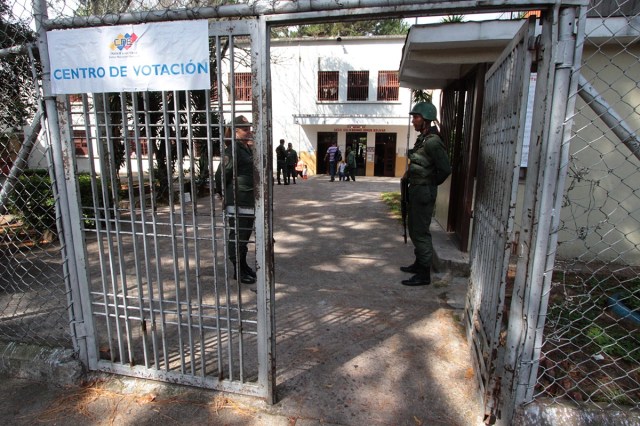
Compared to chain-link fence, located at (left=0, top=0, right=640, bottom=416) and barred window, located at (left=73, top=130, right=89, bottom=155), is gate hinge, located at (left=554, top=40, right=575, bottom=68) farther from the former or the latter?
barred window, located at (left=73, top=130, right=89, bottom=155)

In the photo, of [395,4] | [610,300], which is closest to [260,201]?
[395,4]

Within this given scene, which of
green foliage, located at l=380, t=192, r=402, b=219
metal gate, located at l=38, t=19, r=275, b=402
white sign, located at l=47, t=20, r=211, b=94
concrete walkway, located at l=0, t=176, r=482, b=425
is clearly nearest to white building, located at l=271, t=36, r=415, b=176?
green foliage, located at l=380, t=192, r=402, b=219

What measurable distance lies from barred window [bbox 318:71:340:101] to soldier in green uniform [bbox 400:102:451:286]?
1748 centimetres

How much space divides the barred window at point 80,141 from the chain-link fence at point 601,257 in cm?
285

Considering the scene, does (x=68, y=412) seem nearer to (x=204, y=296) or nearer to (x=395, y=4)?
(x=204, y=296)

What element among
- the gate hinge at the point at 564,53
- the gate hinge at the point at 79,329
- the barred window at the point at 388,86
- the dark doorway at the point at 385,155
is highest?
the barred window at the point at 388,86

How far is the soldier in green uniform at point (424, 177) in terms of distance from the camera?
4109 mm

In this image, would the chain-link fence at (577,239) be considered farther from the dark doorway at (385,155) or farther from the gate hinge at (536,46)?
the dark doorway at (385,155)

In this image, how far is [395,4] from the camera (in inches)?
75.2

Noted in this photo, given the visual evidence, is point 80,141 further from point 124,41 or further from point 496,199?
point 496,199

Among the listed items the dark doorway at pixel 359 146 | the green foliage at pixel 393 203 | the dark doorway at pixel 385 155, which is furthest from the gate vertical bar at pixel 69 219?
the dark doorway at pixel 385 155

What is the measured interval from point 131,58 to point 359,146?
20221 millimetres

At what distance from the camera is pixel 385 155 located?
21812mm

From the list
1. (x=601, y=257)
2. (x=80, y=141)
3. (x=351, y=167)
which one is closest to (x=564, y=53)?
(x=80, y=141)
